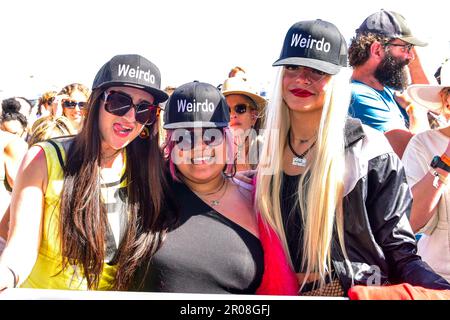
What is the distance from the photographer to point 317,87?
1.84 metres

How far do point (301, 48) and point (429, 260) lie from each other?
3.27 feet

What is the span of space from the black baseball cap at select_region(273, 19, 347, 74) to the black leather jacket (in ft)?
0.95

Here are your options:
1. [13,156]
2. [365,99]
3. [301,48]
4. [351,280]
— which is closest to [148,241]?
[351,280]

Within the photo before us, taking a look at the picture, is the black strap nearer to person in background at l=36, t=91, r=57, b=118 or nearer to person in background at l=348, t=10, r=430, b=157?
person in background at l=348, t=10, r=430, b=157

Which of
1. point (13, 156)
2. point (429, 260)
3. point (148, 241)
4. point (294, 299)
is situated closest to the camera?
point (294, 299)

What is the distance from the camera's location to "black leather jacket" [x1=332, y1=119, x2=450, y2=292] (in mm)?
1735

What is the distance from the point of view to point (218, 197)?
1963mm

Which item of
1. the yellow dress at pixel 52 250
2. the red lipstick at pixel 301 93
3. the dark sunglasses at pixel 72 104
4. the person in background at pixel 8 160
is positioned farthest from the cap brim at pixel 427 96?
the dark sunglasses at pixel 72 104

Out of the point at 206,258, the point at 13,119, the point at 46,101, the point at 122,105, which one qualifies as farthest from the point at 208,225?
the point at 46,101

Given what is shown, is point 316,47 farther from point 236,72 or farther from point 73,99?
point 73,99

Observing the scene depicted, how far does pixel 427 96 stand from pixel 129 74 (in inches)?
52.6

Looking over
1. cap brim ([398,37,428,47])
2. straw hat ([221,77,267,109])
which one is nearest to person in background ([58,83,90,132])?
straw hat ([221,77,267,109])

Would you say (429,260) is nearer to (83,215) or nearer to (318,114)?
(318,114)

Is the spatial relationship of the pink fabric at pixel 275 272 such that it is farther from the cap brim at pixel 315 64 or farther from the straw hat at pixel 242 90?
the straw hat at pixel 242 90
